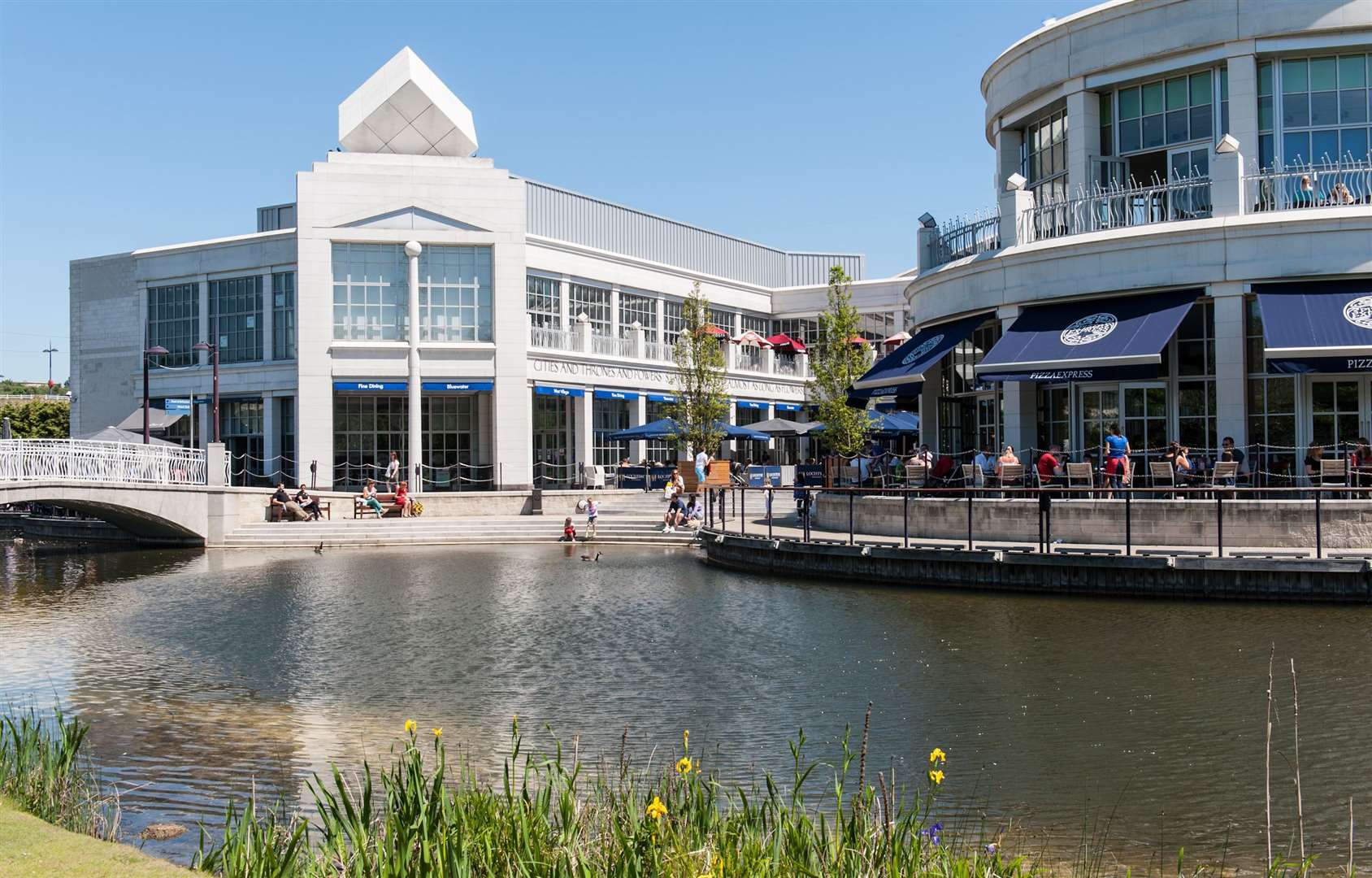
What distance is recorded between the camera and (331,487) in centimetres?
4641

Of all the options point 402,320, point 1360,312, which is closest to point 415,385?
point 402,320

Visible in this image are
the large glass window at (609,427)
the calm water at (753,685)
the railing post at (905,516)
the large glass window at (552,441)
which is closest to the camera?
the calm water at (753,685)

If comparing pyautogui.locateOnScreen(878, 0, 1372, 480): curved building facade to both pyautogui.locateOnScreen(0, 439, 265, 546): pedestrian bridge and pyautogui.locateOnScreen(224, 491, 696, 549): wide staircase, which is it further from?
pyautogui.locateOnScreen(0, 439, 265, 546): pedestrian bridge

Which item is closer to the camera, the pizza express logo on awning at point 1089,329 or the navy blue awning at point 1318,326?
the navy blue awning at point 1318,326

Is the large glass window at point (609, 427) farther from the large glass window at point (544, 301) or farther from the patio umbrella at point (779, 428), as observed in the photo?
the patio umbrella at point (779, 428)

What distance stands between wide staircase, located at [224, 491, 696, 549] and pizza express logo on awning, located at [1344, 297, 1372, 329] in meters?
16.9

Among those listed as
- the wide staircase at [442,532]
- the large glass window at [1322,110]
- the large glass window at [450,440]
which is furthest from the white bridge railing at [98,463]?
the large glass window at [1322,110]

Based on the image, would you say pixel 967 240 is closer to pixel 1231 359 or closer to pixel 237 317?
pixel 1231 359

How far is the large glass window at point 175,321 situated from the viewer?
51906 millimetres

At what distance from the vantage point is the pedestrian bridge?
3055 centimetres

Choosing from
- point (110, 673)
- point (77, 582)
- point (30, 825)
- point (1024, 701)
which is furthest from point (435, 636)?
point (77, 582)

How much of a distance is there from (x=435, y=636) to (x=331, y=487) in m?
30.7

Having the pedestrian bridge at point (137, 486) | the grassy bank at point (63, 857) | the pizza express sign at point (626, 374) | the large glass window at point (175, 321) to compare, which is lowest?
the grassy bank at point (63, 857)

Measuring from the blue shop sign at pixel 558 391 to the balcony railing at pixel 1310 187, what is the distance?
29791mm
